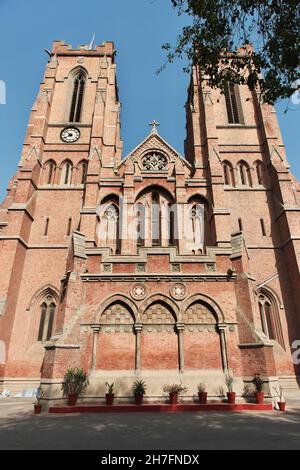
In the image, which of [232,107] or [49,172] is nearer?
[49,172]

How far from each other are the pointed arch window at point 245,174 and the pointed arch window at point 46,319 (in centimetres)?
1740

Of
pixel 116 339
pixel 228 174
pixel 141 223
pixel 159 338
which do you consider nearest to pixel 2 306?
pixel 116 339

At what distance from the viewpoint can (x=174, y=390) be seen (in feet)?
37.5

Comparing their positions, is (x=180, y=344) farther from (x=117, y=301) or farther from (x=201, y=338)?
(x=117, y=301)

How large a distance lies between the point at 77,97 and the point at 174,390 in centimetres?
2708

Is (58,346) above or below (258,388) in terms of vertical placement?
above

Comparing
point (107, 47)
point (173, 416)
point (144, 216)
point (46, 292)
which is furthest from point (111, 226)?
point (107, 47)

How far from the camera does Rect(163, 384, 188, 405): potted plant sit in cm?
1109

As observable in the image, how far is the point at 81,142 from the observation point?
25141mm

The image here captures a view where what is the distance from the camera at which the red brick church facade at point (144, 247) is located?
13.0m

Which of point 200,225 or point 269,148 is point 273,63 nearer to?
point 200,225

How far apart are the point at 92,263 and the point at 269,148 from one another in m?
17.5

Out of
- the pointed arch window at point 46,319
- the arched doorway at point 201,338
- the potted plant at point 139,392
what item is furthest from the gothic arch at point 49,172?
the potted plant at point 139,392

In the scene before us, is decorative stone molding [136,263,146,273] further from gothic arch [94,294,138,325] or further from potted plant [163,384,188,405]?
potted plant [163,384,188,405]
